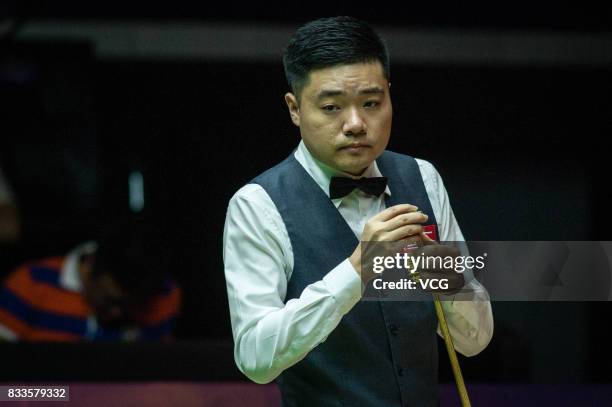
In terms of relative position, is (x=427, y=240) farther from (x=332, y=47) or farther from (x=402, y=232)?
(x=332, y=47)

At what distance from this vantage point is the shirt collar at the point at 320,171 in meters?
2.00

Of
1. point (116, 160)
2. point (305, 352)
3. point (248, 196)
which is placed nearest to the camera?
point (305, 352)

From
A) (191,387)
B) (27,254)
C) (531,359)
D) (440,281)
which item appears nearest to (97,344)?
(191,387)

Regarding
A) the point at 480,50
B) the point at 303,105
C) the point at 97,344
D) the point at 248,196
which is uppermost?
the point at 480,50

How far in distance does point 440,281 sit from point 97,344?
1.80 metres

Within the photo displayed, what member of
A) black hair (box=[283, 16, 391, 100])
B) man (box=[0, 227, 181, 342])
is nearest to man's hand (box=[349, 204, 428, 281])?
black hair (box=[283, 16, 391, 100])

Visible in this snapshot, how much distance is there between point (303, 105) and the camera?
1.90 meters

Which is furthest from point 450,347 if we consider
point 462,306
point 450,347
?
point 462,306

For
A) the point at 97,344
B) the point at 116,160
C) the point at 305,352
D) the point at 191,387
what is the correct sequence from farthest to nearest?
the point at 116,160 < the point at 97,344 < the point at 191,387 < the point at 305,352

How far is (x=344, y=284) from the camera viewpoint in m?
1.76

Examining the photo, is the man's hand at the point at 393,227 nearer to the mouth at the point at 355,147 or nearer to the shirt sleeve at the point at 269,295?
the shirt sleeve at the point at 269,295

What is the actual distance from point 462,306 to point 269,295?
1.22ft

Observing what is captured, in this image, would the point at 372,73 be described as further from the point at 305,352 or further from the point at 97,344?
the point at 97,344

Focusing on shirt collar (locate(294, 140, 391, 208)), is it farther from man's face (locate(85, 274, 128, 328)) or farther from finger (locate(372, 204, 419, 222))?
man's face (locate(85, 274, 128, 328))
